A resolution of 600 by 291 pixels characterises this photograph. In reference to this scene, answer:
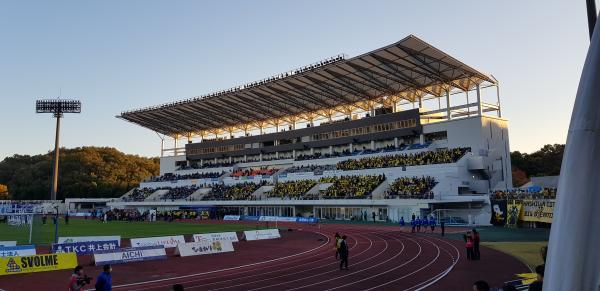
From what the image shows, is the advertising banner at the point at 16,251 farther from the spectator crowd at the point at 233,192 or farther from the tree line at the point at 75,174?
the tree line at the point at 75,174

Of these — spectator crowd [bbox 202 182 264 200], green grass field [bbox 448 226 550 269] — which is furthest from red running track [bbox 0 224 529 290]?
spectator crowd [bbox 202 182 264 200]

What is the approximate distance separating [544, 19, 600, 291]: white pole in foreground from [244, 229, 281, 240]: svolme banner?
101 feet

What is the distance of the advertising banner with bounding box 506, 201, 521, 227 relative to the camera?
36.7 meters

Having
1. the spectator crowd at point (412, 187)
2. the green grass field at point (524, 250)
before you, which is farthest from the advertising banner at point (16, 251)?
the spectator crowd at point (412, 187)

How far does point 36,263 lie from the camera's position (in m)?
19.6

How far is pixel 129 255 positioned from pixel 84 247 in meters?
2.98

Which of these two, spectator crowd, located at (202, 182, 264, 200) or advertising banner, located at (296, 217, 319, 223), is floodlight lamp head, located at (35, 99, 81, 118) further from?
advertising banner, located at (296, 217, 319, 223)

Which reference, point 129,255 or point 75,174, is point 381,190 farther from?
point 75,174

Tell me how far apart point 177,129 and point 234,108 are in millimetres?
22421

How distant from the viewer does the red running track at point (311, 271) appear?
53.0ft

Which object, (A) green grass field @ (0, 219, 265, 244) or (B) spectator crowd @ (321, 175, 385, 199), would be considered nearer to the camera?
(A) green grass field @ (0, 219, 265, 244)

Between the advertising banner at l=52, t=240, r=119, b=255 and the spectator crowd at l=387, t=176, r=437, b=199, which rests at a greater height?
the spectator crowd at l=387, t=176, r=437, b=199

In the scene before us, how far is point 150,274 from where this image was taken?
19.2m

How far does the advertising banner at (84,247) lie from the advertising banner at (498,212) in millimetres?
30553
